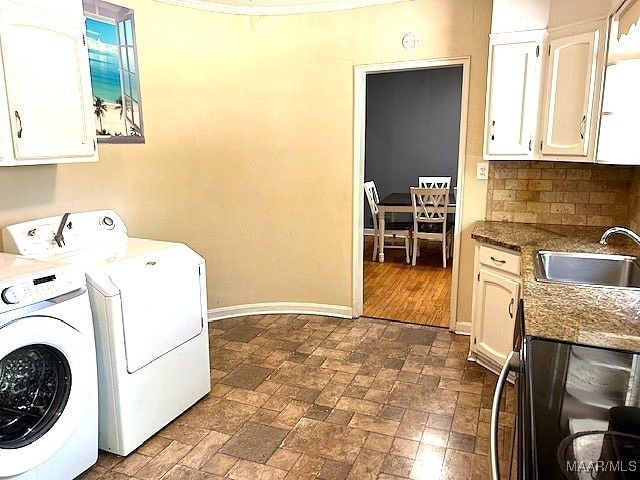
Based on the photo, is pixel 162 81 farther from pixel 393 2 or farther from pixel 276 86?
pixel 393 2

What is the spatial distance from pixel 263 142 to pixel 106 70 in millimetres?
1271

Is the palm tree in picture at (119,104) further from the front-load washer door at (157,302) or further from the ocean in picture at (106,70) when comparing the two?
the front-load washer door at (157,302)

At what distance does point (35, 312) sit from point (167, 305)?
660mm

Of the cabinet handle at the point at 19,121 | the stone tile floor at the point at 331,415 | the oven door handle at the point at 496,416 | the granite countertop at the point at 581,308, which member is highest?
the cabinet handle at the point at 19,121

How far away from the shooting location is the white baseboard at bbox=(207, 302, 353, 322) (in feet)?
13.0

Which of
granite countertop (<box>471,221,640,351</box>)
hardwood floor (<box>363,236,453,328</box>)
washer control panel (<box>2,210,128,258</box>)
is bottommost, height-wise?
hardwood floor (<box>363,236,453,328</box>)

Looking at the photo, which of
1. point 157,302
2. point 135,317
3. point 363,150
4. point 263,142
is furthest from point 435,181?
point 135,317

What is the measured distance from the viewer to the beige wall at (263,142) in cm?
323

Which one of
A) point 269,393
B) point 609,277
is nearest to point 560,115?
point 609,277

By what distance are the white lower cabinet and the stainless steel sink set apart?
0.24 m

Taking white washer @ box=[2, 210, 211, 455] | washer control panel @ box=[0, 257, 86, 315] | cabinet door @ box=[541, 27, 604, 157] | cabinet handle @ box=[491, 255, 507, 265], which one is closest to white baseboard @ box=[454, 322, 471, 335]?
cabinet handle @ box=[491, 255, 507, 265]

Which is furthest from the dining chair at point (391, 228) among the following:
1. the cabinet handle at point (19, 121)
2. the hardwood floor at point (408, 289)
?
the cabinet handle at point (19, 121)

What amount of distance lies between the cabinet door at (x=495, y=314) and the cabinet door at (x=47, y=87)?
239cm

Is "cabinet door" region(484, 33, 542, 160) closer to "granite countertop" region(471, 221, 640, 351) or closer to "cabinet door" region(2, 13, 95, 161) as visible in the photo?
"granite countertop" region(471, 221, 640, 351)
